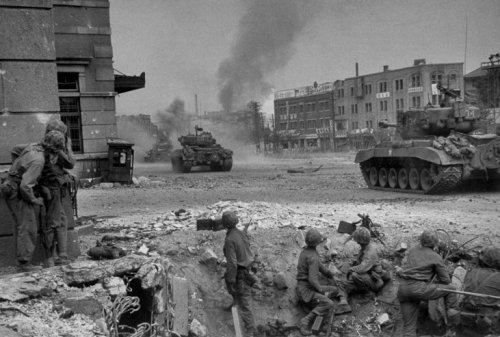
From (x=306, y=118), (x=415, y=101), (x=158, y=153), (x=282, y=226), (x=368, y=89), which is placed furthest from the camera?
Answer: (x=306, y=118)

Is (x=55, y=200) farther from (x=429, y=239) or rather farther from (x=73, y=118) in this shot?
(x=73, y=118)

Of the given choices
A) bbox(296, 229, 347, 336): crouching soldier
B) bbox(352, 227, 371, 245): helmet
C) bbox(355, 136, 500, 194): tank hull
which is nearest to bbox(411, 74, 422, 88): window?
bbox(355, 136, 500, 194): tank hull

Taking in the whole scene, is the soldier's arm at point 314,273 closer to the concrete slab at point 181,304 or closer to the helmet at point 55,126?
the concrete slab at point 181,304

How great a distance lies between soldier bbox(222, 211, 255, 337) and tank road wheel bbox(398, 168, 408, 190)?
11.0 m

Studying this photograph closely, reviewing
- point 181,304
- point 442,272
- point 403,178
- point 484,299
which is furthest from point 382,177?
point 181,304

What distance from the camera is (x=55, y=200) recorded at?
6789 millimetres

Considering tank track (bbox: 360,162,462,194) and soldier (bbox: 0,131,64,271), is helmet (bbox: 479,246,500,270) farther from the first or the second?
tank track (bbox: 360,162,462,194)

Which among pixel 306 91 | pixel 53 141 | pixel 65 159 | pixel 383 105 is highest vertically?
pixel 306 91

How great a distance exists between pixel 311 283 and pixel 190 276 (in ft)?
5.42

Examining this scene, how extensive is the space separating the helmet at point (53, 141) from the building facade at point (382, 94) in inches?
1975

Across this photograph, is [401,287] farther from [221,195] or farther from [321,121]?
[321,121]

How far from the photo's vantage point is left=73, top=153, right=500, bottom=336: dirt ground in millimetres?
7980

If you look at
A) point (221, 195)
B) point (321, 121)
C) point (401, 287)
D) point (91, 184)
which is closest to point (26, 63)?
point (401, 287)

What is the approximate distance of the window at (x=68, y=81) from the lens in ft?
62.2
